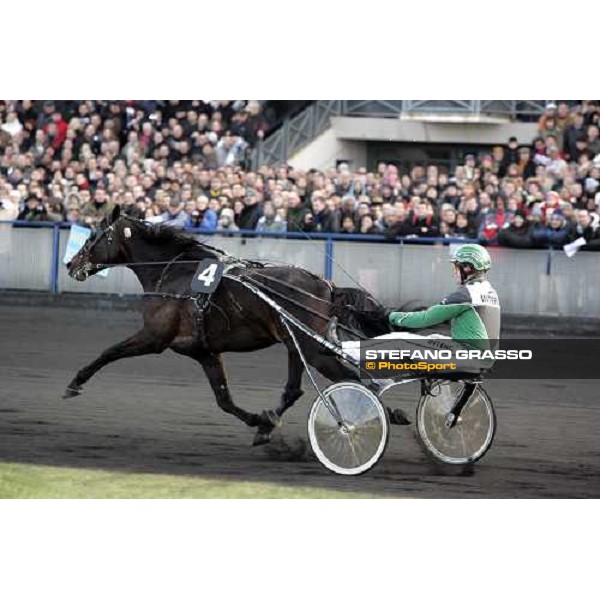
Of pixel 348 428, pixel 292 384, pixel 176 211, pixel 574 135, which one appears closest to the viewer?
pixel 348 428

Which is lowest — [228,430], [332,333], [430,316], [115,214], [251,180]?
[228,430]

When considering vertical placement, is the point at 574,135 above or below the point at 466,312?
above

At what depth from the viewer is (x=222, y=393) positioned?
990cm

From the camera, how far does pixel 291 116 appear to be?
18.5 meters

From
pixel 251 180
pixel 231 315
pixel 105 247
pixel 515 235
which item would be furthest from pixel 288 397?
pixel 251 180

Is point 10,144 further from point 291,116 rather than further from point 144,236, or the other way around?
point 144,236

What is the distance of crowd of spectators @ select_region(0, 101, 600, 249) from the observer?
621 inches

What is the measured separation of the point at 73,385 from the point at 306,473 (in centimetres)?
202

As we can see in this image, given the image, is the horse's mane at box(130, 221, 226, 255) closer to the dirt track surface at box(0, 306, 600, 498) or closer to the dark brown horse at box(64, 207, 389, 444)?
the dark brown horse at box(64, 207, 389, 444)

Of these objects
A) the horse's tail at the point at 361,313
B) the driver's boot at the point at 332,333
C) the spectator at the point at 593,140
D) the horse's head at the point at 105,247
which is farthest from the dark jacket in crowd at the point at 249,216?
the driver's boot at the point at 332,333

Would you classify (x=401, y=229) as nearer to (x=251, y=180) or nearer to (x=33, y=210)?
(x=251, y=180)

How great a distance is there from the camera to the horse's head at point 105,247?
10.5 metres

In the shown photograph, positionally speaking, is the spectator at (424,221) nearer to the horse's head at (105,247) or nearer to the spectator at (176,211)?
the spectator at (176,211)

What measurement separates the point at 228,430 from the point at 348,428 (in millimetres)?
1996
